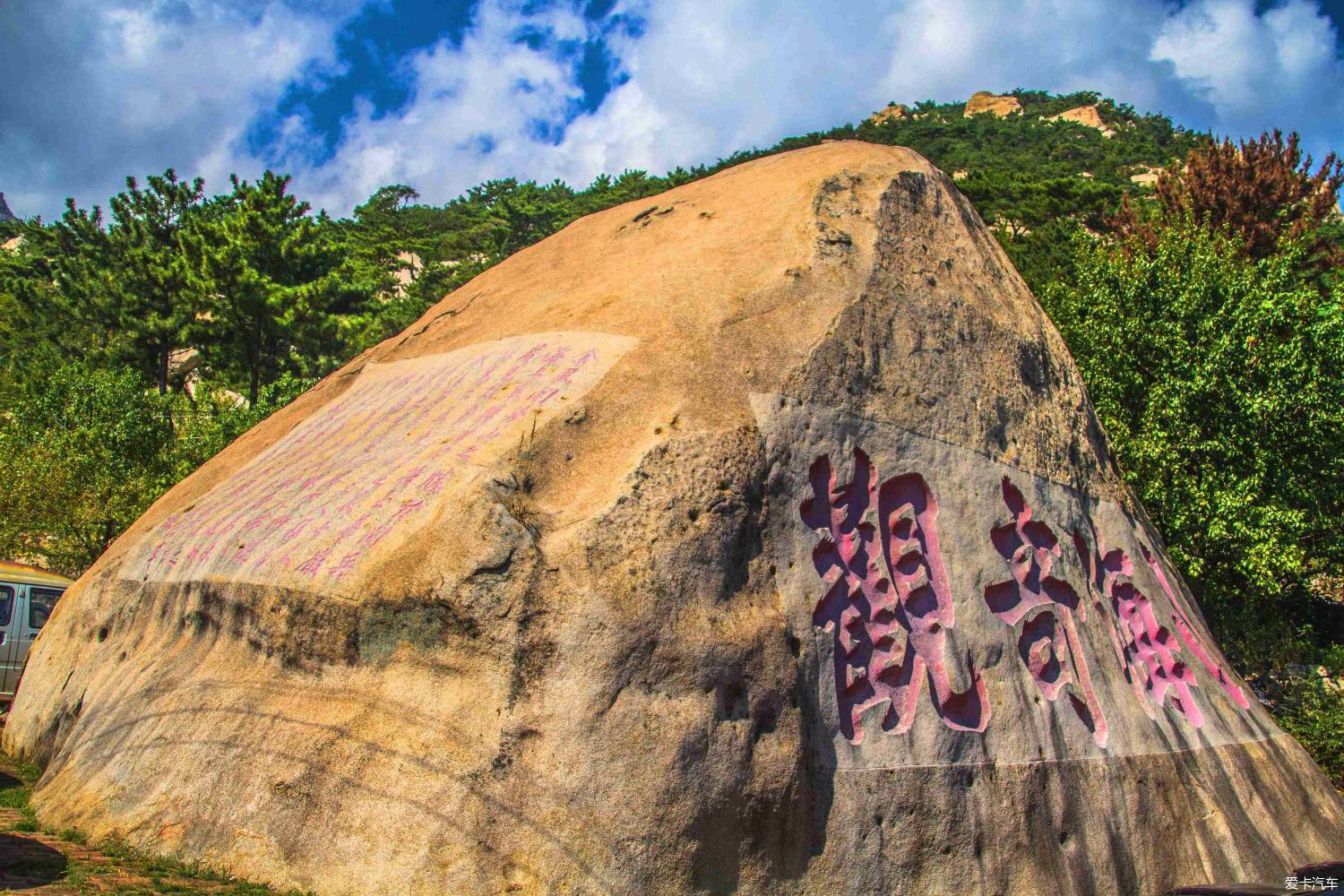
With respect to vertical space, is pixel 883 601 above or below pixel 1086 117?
below

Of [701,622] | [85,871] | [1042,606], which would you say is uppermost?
[1042,606]

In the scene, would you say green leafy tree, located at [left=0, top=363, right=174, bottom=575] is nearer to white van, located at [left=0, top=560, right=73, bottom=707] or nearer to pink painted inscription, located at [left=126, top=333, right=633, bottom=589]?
white van, located at [left=0, top=560, right=73, bottom=707]

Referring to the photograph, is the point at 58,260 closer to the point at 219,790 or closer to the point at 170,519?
the point at 170,519

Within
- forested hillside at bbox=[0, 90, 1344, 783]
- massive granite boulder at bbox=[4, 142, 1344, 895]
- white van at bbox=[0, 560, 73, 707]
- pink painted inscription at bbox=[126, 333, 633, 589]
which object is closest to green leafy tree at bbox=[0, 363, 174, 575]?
forested hillside at bbox=[0, 90, 1344, 783]

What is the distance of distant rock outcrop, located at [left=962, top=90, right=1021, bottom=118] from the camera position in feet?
266

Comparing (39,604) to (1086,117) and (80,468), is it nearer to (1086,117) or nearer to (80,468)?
(80,468)

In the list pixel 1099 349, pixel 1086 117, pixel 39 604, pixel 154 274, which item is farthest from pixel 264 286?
pixel 1086 117

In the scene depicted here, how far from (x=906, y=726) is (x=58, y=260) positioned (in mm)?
35076

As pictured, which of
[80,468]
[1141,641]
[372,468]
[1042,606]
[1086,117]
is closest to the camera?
[372,468]

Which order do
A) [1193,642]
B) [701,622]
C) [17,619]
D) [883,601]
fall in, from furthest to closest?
[17,619] → [1193,642] → [883,601] → [701,622]

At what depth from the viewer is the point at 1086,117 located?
73.8 m

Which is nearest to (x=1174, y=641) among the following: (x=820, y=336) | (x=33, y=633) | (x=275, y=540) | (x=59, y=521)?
(x=820, y=336)

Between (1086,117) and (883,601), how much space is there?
77649 millimetres

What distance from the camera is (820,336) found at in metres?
6.80
